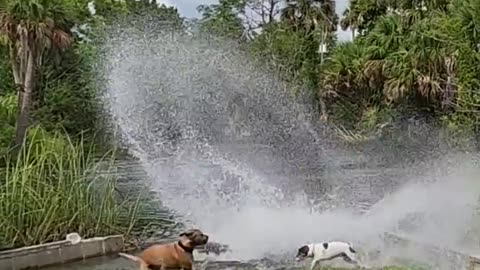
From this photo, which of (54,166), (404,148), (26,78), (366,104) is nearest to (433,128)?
(404,148)

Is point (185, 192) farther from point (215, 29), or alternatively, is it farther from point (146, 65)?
point (215, 29)

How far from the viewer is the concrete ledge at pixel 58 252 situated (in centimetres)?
853

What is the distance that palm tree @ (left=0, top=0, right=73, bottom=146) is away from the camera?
23.5 metres

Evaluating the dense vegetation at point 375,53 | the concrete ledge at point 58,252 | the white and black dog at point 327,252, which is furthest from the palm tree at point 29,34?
the white and black dog at point 327,252

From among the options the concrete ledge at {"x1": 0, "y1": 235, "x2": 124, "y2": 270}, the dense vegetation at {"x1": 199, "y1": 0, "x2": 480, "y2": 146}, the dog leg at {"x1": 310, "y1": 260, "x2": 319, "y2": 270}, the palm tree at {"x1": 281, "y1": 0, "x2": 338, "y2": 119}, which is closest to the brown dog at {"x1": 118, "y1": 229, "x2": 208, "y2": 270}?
the dog leg at {"x1": 310, "y1": 260, "x2": 319, "y2": 270}

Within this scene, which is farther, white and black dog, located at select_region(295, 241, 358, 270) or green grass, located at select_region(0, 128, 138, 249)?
green grass, located at select_region(0, 128, 138, 249)

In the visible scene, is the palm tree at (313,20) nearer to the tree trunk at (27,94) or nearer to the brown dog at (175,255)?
the tree trunk at (27,94)

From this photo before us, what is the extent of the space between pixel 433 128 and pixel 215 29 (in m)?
13.6

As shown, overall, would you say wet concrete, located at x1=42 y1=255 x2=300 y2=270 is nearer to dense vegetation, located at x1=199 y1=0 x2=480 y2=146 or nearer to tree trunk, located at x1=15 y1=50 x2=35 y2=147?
dense vegetation, located at x1=199 y1=0 x2=480 y2=146

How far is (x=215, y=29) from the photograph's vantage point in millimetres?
36562

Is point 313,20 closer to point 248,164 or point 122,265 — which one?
point 248,164

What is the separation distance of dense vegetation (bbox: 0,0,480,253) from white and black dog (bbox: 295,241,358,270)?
9.33ft

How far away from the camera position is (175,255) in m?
7.27

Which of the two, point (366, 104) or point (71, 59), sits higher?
point (71, 59)
